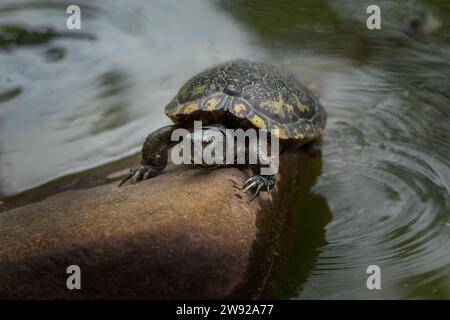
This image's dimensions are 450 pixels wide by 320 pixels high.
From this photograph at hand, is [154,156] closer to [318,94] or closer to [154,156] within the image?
[154,156]

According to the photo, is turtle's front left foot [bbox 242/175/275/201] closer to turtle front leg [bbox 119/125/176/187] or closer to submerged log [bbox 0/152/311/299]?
submerged log [bbox 0/152/311/299]

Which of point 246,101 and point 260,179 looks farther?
point 246,101

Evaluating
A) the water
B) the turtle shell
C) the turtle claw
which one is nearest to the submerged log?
the water

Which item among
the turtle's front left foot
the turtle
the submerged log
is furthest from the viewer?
the turtle

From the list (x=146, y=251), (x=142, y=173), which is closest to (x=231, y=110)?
(x=142, y=173)
